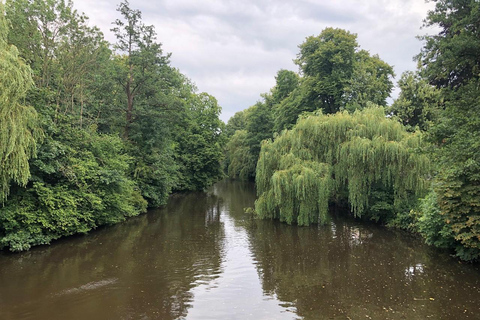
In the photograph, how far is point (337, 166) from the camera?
1634cm

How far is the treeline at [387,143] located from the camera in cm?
966

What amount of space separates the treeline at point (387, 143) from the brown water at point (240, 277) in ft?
4.87

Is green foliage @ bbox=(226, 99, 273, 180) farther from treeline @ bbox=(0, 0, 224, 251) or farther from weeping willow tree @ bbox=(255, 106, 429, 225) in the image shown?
weeping willow tree @ bbox=(255, 106, 429, 225)

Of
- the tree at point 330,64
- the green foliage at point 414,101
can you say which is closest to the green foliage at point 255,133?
the tree at point 330,64

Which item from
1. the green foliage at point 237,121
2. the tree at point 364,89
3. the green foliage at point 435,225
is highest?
the green foliage at point 237,121

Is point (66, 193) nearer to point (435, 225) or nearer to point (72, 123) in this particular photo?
point (72, 123)

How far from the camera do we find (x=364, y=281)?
370 inches

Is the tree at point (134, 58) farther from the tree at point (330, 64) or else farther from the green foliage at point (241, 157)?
the green foliage at point (241, 157)

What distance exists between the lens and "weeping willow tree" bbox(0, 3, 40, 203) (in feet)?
32.9

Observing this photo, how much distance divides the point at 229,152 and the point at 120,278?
39.8 meters

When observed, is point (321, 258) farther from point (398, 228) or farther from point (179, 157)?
point (179, 157)

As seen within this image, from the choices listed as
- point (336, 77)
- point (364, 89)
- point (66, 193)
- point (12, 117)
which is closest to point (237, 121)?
point (336, 77)

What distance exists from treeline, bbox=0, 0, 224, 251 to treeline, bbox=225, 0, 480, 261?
27.0ft

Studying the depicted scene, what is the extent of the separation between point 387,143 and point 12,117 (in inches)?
613
